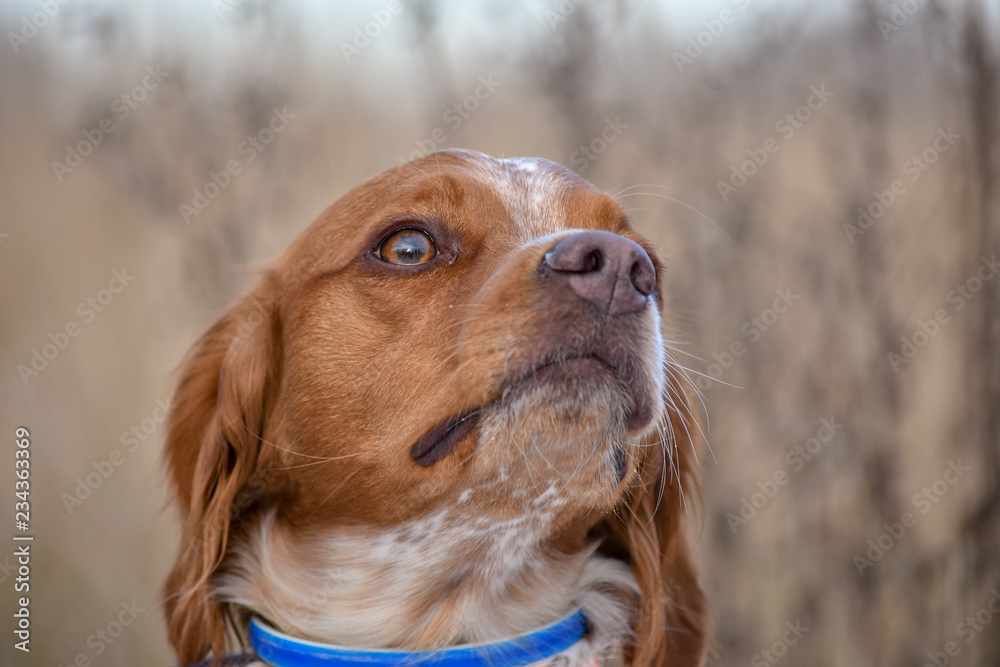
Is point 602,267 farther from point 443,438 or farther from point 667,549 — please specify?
point 667,549

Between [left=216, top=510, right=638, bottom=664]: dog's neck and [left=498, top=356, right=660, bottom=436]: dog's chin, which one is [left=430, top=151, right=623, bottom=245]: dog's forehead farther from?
[left=216, top=510, right=638, bottom=664]: dog's neck

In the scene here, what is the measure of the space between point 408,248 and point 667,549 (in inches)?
44.6

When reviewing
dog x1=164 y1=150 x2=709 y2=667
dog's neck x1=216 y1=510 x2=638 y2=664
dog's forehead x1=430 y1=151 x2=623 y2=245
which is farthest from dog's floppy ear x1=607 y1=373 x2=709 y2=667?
dog's forehead x1=430 y1=151 x2=623 y2=245

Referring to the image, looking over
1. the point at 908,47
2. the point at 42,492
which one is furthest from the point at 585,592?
the point at 908,47

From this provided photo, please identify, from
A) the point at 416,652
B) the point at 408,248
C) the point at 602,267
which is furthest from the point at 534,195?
the point at 416,652

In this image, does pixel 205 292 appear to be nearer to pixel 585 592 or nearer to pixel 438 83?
pixel 438 83

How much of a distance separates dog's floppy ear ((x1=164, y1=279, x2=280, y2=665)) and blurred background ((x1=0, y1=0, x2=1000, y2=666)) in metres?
1.29

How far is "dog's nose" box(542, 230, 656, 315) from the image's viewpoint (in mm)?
1479

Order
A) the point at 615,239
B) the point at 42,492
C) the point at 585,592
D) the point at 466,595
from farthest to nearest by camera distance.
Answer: the point at 42,492
the point at 585,592
the point at 466,595
the point at 615,239

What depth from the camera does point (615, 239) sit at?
1.48 metres

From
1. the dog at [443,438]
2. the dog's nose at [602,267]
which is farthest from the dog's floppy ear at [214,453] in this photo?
the dog's nose at [602,267]

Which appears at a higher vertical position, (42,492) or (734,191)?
(734,191)

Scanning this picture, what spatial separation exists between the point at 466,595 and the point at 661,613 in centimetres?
56

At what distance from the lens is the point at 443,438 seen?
5.30 ft
